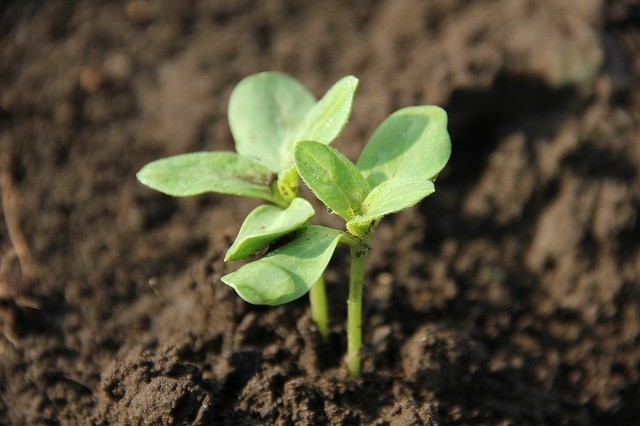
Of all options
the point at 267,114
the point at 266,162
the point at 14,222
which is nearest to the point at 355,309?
the point at 266,162

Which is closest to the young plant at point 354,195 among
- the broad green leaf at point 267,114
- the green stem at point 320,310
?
the green stem at point 320,310

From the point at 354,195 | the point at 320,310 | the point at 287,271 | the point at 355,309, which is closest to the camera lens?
the point at 287,271

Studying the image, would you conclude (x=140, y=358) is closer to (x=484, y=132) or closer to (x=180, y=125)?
(x=180, y=125)

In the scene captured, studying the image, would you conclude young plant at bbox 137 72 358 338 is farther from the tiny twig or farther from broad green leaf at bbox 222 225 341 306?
the tiny twig

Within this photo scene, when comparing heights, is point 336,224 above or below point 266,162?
above

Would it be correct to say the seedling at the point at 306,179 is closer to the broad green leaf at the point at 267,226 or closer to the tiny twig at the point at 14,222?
the broad green leaf at the point at 267,226

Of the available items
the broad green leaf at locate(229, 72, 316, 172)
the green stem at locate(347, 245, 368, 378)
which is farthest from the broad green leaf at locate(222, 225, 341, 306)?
the broad green leaf at locate(229, 72, 316, 172)

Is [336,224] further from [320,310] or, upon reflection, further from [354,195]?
[354,195]
